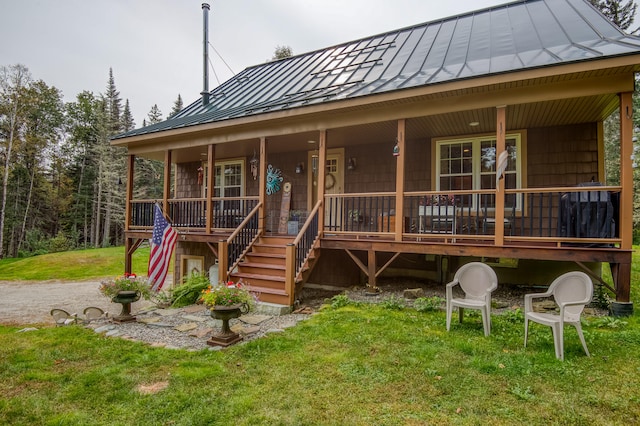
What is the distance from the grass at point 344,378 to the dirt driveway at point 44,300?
486 centimetres

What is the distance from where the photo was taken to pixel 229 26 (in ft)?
57.2

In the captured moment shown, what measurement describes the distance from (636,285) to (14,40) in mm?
43101

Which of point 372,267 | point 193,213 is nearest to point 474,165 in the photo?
point 372,267

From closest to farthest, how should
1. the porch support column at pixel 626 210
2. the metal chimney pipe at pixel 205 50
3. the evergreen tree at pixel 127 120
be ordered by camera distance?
1. the porch support column at pixel 626 210
2. the metal chimney pipe at pixel 205 50
3. the evergreen tree at pixel 127 120

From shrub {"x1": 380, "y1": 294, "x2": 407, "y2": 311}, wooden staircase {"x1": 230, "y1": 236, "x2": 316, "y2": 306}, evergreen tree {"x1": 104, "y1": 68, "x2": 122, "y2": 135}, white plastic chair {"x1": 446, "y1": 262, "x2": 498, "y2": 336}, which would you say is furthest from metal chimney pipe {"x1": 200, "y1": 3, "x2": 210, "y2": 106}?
evergreen tree {"x1": 104, "y1": 68, "x2": 122, "y2": 135}

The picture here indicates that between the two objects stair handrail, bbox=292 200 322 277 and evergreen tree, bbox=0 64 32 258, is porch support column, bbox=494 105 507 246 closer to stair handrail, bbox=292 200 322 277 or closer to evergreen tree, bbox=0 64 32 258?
stair handrail, bbox=292 200 322 277

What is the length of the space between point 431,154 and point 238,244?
471 cm

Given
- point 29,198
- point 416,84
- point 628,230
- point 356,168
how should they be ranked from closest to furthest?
point 628,230 → point 416,84 → point 356,168 → point 29,198

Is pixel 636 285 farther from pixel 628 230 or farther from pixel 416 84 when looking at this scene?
pixel 416 84

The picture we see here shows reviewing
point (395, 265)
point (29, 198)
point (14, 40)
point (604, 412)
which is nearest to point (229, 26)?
point (395, 265)

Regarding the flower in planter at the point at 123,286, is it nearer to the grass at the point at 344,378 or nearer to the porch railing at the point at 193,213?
the grass at the point at 344,378

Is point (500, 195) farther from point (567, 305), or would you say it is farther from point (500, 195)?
point (567, 305)

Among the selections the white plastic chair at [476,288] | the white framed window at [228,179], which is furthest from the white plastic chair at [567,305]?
the white framed window at [228,179]

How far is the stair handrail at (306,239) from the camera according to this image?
629 cm
